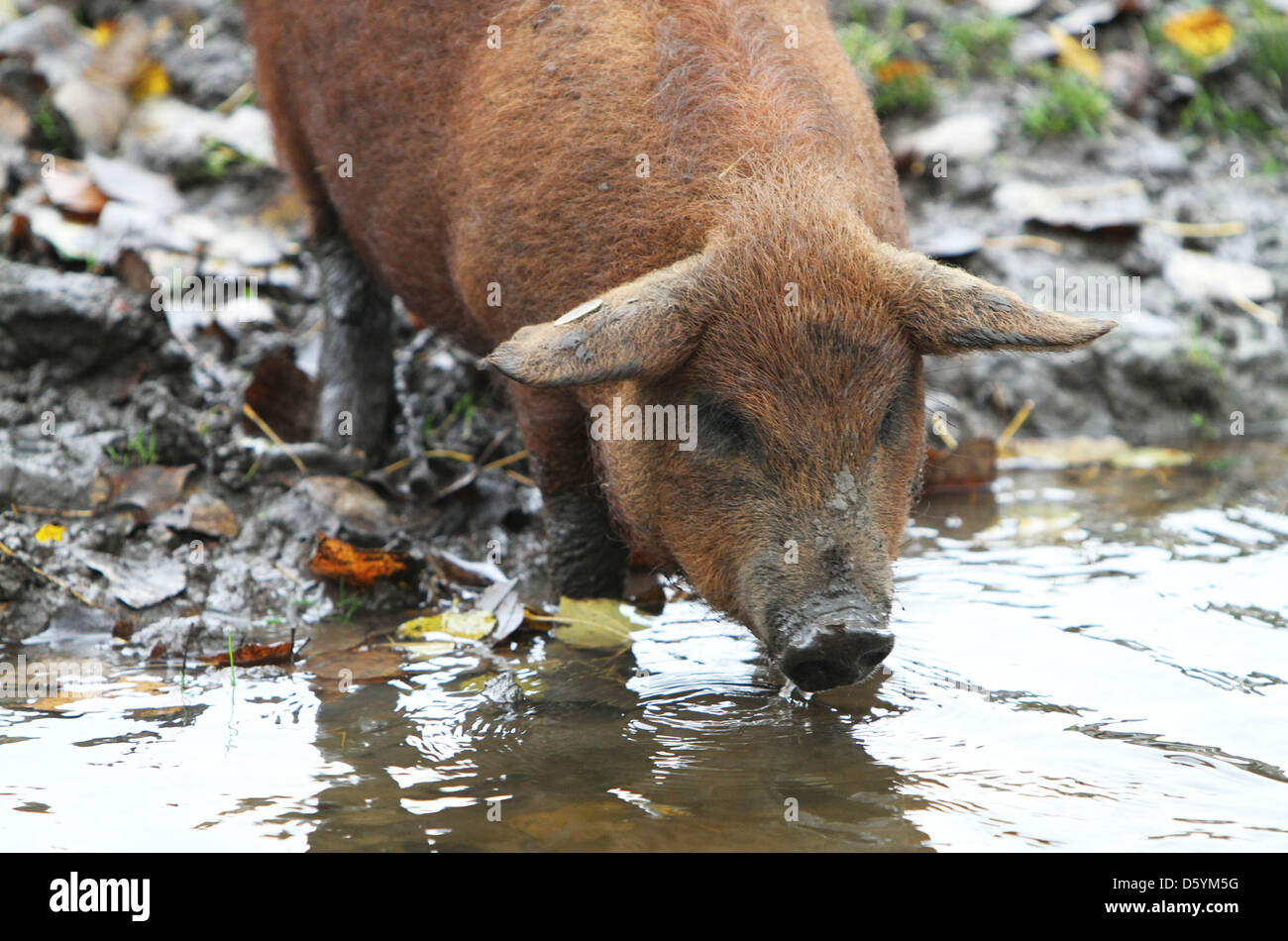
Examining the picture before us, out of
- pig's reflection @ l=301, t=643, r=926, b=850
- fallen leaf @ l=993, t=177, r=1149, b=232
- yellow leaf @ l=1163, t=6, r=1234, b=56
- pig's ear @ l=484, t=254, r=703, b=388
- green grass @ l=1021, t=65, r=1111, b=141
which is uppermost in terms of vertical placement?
yellow leaf @ l=1163, t=6, r=1234, b=56

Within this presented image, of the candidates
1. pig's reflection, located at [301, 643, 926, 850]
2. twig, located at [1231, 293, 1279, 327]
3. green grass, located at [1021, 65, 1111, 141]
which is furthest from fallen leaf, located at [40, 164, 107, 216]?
twig, located at [1231, 293, 1279, 327]

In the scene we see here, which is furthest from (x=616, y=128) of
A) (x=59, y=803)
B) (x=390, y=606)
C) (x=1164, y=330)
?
(x=1164, y=330)

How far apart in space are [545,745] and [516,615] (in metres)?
0.88

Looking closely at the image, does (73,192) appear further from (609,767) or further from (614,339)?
(609,767)

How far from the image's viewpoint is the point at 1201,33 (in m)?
8.02

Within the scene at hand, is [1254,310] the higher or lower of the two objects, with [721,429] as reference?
higher

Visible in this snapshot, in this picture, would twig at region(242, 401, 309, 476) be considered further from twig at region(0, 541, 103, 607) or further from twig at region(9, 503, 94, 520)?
twig at region(0, 541, 103, 607)

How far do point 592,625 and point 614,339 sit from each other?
1347mm

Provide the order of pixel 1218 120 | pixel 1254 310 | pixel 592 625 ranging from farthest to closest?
pixel 1218 120 → pixel 1254 310 → pixel 592 625

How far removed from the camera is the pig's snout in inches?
125

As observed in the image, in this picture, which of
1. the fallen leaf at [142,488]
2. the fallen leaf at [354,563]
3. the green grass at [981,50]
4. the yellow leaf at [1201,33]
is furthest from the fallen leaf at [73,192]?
the yellow leaf at [1201,33]

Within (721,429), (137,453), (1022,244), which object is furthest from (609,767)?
(1022,244)

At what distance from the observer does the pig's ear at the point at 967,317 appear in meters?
3.41

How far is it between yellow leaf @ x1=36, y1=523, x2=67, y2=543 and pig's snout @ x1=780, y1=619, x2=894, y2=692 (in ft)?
9.01
